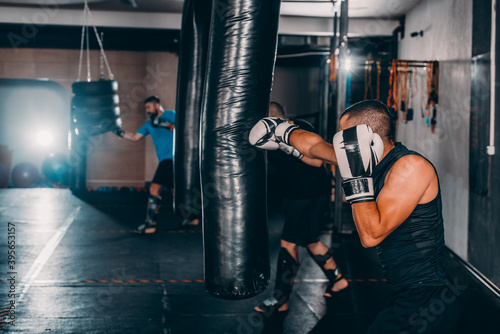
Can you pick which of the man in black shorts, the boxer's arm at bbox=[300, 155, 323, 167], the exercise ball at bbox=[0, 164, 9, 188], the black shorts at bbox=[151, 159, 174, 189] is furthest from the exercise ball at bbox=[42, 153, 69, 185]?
the boxer's arm at bbox=[300, 155, 323, 167]

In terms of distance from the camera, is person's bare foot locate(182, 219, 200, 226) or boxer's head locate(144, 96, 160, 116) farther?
person's bare foot locate(182, 219, 200, 226)

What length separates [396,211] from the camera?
1.83 meters

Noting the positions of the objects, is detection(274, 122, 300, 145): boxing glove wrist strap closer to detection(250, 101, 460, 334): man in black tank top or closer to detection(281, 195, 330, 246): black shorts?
detection(250, 101, 460, 334): man in black tank top

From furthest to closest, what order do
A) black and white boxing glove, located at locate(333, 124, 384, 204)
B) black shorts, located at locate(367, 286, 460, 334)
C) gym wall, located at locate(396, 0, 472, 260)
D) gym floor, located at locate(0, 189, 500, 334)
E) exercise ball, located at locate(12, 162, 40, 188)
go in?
exercise ball, located at locate(12, 162, 40, 188) < gym wall, located at locate(396, 0, 472, 260) < gym floor, located at locate(0, 189, 500, 334) < black shorts, located at locate(367, 286, 460, 334) < black and white boxing glove, located at locate(333, 124, 384, 204)

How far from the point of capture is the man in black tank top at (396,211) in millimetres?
1788

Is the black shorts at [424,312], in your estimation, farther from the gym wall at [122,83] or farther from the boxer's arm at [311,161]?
the gym wall at [122,83]

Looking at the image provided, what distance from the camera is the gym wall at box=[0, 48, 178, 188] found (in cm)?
1051

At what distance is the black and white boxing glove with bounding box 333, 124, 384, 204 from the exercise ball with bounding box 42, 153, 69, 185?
382 inches

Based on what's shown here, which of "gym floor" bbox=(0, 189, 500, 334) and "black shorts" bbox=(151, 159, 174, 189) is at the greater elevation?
"black shorts" bbox=(151, 159, 174, 189)

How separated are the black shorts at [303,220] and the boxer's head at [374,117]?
1.83m

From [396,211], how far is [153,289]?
293cm

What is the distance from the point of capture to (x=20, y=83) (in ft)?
34.3

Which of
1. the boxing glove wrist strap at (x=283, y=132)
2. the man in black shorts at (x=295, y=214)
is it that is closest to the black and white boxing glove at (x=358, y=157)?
the boxing glove wrist strap at (x=283, y=132)

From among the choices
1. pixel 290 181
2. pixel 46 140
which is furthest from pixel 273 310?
pixel 46 140
